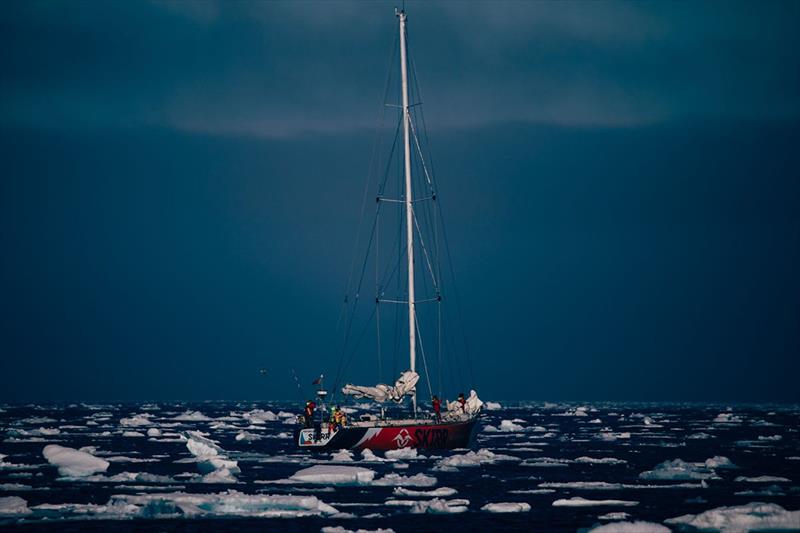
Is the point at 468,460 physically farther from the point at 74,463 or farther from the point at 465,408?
the point at 74,463

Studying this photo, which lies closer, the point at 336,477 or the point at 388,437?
the point at 336,477

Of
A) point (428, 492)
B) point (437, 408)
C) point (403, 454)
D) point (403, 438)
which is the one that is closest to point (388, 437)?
point (403, 438)

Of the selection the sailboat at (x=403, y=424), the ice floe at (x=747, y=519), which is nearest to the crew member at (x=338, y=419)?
the sailboat at (x=403, y=424)

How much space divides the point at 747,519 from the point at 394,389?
76.5ft

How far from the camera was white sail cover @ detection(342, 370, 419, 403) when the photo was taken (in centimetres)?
4653

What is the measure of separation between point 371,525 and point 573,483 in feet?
35.0

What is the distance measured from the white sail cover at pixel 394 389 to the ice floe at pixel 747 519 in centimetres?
2216

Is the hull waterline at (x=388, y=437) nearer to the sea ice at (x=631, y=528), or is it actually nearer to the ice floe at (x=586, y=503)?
the ice floe at (x=586, y=503)

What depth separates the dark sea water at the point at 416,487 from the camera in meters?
26.9

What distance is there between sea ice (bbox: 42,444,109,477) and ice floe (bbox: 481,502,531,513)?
612 inches

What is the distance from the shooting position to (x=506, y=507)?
29.5 metres

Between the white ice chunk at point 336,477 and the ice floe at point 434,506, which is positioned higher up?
the ice floe at point 434,506

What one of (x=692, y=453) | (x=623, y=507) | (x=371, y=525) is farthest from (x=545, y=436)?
(x=371, y=525)

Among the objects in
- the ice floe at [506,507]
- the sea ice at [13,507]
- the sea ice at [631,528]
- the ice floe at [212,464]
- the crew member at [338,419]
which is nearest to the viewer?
the sea ice at [631,528]
